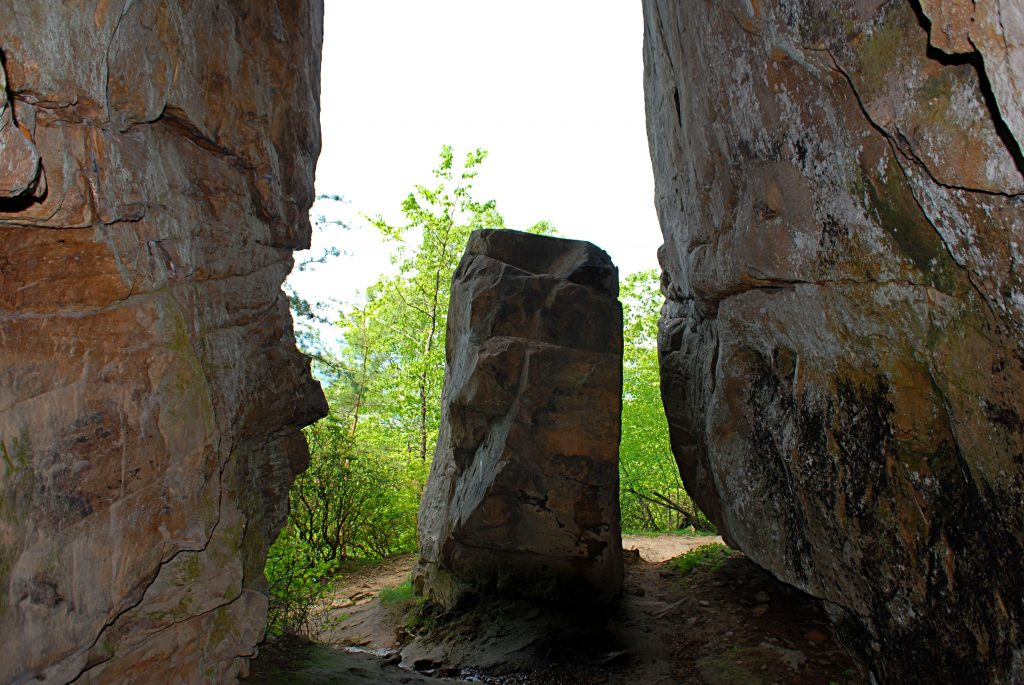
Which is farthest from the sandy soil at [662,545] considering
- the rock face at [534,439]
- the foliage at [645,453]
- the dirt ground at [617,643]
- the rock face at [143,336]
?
the rock face at [143,336]

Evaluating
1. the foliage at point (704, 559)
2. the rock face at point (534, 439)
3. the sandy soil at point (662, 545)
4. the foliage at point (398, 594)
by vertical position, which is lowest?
the foliage at point (398, 594)

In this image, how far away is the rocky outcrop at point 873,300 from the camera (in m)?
4.32

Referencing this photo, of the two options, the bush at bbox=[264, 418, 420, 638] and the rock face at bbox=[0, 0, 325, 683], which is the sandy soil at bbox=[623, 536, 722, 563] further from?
the rock face at bbox=[0, 0, 325, 683]

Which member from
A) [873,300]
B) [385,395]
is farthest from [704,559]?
[385,395]

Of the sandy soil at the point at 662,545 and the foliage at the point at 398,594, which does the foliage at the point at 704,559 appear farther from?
the foliage at the point at 398,594

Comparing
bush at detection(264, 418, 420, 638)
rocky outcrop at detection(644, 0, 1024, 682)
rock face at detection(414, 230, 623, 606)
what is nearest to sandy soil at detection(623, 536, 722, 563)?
rock face at detection(414, 230, 623, 606)

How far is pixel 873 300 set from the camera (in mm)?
5469

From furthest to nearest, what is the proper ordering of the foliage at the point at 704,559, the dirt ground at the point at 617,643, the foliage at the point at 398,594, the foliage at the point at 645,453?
the foliage at the point at 645,453, the foliage at the point at 398,594, the foliage at the point at 704,559, the dirt ground at the point at 617,643

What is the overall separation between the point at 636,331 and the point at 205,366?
670 inches

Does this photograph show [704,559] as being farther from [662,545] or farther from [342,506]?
[342,506]

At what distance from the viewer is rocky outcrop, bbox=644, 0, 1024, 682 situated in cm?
432

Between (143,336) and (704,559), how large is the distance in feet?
26.9

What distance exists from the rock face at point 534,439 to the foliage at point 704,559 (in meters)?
1.33

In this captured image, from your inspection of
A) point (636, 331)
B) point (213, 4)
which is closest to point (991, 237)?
point (213, 4)
